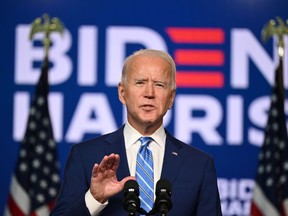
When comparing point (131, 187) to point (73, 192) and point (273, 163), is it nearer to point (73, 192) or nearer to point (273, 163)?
point (73, 192)

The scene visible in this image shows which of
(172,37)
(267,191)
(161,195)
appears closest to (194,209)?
(161,195)

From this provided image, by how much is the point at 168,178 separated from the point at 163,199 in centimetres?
38

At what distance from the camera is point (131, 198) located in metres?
2.29

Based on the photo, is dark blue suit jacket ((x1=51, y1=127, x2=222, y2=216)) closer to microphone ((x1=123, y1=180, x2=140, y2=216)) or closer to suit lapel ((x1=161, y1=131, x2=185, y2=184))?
suit lapel ((x1=161, y1=131, x2=185, y2=184))

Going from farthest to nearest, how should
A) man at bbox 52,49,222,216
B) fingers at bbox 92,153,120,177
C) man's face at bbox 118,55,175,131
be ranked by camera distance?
man's face at bbox 118,55,175,131
man at bbox 52,49,222,216
fingers at bbox 92,153,120,177

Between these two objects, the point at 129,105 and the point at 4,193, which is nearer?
the point at 129,105

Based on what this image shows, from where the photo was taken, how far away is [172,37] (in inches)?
237

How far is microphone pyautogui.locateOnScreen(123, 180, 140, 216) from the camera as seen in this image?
2.26 meters

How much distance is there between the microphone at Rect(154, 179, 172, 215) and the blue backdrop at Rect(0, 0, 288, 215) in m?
3.60

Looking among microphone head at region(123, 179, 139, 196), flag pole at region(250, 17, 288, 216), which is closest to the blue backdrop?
flag pole at region(250, 17, 288, 216)

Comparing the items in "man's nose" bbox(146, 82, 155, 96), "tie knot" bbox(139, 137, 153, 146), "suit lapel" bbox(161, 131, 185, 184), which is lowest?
"suit lapel" bbox(161, 131, 185, 184)

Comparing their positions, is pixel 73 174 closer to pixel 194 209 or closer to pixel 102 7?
pixel 194 209

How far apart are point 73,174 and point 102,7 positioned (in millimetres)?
3601

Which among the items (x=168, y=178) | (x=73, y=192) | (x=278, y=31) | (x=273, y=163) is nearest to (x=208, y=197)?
(x=168, y=178)
